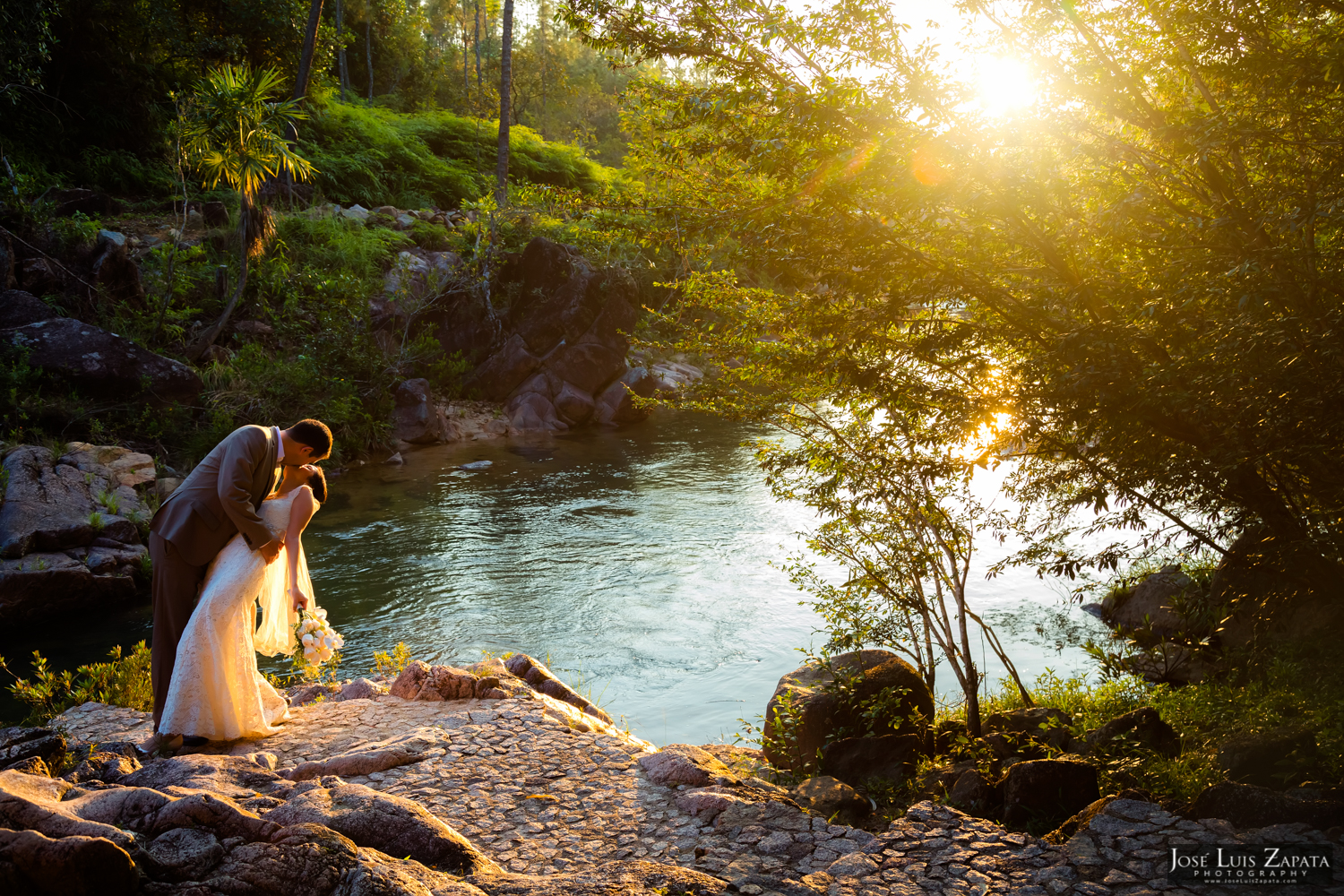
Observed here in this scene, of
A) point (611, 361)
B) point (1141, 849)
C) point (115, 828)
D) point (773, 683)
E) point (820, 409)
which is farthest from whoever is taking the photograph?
point (611, 361)

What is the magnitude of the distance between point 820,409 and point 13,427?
12.5m

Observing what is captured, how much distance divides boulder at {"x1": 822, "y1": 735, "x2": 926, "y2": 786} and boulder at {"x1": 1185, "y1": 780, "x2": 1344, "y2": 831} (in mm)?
1863

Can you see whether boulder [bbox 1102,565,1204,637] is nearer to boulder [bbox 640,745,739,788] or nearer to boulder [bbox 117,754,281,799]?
boulder [bbox 640,745,739,788]

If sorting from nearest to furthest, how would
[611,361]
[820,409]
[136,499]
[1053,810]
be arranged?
[1053,810] < [820,409] < [136,499] < [611,361]

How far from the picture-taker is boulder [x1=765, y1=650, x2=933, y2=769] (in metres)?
5.84

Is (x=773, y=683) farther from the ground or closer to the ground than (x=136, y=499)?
closer to the ground

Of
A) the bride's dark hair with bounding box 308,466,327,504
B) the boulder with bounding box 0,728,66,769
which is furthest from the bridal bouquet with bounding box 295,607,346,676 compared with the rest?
the boulder with bounding box 0,728,66,769

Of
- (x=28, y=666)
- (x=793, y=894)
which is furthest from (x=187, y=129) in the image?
(x=793, y=894)

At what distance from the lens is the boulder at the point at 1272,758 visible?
4.07 m

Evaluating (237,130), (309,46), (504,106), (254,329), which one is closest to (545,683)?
(237,130)

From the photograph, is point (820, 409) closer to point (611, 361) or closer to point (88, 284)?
point (88, 284)

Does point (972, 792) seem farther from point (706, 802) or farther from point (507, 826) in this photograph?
point (507, 826)

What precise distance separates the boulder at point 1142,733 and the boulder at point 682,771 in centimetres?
257

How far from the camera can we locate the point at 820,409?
24.1 feet
